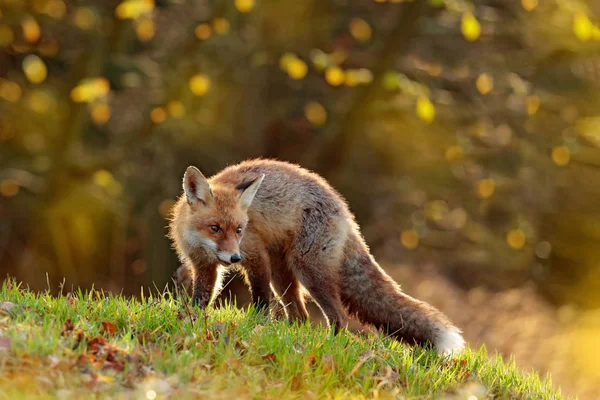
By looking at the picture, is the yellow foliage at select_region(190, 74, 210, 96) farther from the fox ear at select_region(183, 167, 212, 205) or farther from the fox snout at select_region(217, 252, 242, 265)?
the fox snout at select_region(217, 252, 242, 265)

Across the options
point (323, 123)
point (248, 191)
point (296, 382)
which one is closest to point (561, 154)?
point (323, 123)

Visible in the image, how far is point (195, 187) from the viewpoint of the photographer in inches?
318

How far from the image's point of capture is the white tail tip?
7.55 metres

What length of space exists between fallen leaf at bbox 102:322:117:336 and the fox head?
1.42 m

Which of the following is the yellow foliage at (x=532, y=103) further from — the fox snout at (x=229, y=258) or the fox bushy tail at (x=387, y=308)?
the fox snout at (x=229, y=258)

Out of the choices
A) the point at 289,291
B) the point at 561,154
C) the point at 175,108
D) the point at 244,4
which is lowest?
the point at 289,291

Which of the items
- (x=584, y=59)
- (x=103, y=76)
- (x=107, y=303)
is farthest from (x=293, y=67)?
(x=107, y=303)

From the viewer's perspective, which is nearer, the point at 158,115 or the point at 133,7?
the point at 133,7

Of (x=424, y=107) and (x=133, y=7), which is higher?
(x=133, y=7)

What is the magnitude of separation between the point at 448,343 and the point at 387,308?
730mm

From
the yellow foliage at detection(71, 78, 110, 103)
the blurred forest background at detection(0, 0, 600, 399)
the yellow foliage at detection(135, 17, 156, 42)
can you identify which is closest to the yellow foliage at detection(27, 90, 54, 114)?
the blurred forest background at detection(0, 0, 600, 399)

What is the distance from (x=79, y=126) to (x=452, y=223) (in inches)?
299

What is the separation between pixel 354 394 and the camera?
625 cm

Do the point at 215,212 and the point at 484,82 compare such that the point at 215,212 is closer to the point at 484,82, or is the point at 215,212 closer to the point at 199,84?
the point at 199,84
